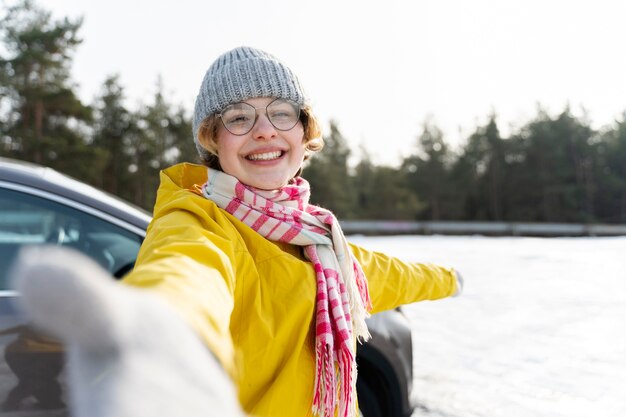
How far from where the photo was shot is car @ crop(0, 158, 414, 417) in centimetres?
205

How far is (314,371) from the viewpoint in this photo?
1.46m

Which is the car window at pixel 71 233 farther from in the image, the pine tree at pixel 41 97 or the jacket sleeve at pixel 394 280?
the pine tree at pixel 41 97

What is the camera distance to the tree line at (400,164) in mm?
29578

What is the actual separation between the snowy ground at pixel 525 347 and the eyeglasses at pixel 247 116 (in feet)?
8.64

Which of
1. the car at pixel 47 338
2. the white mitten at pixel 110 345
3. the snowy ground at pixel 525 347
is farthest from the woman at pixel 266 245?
the snowy ground at pixel 525 347

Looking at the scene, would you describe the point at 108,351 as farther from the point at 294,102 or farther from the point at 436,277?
the point at 436,277

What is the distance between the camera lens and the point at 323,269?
1.53 m

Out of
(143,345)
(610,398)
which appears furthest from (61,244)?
(610,398)

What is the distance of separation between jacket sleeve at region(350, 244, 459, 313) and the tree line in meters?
29.5

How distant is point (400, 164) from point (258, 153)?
178 ft

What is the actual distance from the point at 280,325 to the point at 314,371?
0.70ft

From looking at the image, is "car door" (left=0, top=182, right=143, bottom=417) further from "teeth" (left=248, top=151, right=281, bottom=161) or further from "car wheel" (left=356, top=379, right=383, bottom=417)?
"car wheel" (left=356, top=379, right=383, bottom=417)

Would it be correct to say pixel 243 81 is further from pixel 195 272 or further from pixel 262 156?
pixel 195 272

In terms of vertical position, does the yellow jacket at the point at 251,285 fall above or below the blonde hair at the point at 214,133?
below
